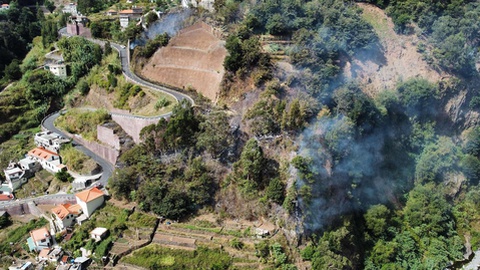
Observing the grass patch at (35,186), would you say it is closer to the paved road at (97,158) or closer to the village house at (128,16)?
the paved road at (97,158)

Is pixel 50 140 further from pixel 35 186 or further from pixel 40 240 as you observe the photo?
pixel 40 240

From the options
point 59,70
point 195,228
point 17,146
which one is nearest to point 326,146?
point 195,228

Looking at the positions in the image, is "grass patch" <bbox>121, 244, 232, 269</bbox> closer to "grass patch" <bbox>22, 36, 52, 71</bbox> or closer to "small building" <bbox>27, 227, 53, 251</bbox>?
"small building" <bbox>27, 227, 53, 251</bbox>

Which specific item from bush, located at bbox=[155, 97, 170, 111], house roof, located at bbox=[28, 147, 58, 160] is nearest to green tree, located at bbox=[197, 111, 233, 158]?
bush, located at bbox=[155, 97, 170, 111]

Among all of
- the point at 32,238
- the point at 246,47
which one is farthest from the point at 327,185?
the point at 32,238

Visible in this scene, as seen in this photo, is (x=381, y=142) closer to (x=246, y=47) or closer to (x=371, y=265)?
(x=371, y=265)

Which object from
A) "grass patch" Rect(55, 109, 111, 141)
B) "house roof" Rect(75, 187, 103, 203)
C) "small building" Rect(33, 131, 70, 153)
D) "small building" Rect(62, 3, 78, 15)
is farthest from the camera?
"small building" Rect(62, 3, 78, 15)
